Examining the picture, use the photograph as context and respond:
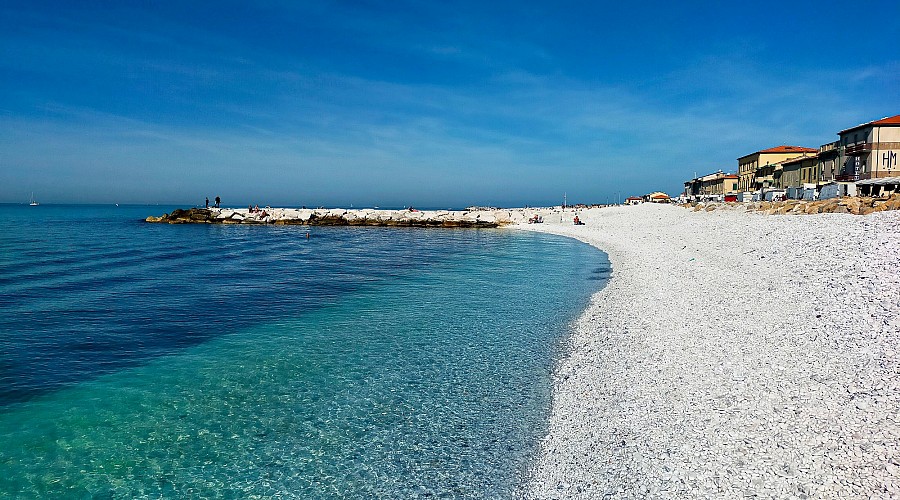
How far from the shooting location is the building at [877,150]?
4269 cm

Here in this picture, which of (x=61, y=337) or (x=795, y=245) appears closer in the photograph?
(x=61, y=337)

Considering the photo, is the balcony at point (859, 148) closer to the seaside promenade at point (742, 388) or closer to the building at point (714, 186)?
the building at point (714, 186)

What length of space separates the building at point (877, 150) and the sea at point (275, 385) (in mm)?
41528

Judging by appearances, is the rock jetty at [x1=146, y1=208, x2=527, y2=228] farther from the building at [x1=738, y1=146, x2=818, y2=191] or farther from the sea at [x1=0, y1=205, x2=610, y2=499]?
the sea at [x1=0, y1=205, x2=610, y2=499]

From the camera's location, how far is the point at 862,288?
11219 mm

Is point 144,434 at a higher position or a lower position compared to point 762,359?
lower

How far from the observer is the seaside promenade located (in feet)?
17.9

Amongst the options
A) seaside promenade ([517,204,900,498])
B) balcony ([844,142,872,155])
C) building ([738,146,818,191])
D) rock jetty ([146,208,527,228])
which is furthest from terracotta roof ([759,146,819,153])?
seaside promenade ([517,204,900,498])

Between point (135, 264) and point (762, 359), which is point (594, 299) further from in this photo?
point (135, 264)

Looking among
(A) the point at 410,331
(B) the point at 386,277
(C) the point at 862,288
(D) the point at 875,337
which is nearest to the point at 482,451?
(A) the point at 410,331

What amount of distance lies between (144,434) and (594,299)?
13.6 metres

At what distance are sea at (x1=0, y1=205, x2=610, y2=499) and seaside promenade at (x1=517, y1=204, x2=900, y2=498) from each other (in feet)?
2.73

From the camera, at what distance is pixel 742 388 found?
7555 millimetres

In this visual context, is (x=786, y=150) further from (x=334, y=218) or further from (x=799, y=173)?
(x=334, y=218)
